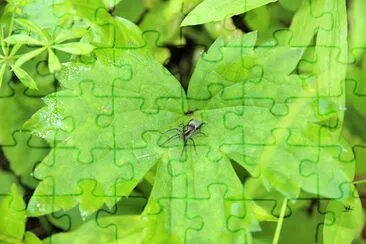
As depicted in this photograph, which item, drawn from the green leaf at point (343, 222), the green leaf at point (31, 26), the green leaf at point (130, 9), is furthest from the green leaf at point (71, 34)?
the green leaf at point (343, 222)

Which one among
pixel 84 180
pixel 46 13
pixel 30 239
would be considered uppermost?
pixel 46 13

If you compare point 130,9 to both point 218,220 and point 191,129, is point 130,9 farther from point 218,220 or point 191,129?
point 218,220

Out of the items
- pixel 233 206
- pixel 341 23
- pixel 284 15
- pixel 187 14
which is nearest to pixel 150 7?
pixel 187 14

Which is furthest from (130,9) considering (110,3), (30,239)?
(30,239)

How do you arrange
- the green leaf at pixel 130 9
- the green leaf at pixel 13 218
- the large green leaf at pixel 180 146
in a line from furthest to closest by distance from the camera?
the green leaf at pixel 130 9, the green leaf at pixel 13 218, the large green leaf at pixel 180 146

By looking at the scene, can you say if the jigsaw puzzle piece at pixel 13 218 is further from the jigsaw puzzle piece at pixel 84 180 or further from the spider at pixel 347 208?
the spider at pixel 347 208

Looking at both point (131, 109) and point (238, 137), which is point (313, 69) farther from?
point (131, 109)

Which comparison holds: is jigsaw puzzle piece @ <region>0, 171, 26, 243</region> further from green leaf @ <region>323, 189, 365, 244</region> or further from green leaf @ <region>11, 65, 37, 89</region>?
green leaf @ <region>323, 189, 365, 244</region>

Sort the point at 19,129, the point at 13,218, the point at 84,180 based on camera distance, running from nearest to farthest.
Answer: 1. the point at 84,180
2. the point at 13,218
3. the point at 19,129
